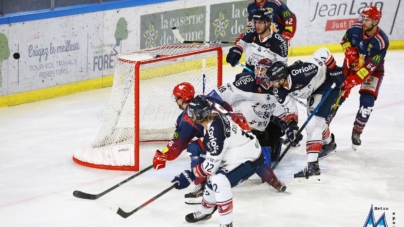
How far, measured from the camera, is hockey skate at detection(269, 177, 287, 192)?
5.85 meters

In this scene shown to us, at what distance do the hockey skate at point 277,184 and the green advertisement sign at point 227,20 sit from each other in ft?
12.9

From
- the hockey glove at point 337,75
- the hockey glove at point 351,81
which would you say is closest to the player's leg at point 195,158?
the hockey glove at point 337,75

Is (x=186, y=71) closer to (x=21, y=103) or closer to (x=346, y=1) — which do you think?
(x=21, y=103)

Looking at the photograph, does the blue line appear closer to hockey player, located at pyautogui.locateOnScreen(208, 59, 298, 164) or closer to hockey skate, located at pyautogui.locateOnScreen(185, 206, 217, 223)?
hockey player, located at pyautogui.locateOnScreen(208, 59, 298, 164)

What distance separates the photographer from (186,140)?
5.76 m

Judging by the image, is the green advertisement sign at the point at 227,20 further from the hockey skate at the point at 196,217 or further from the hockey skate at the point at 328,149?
the hockey skate at the point at 196,217

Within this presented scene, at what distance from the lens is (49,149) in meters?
7.04

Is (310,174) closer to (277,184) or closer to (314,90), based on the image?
(277,184)

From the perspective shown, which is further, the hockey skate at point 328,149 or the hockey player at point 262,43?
the hockey skate at point 328,149

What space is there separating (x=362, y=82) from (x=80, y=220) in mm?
2447

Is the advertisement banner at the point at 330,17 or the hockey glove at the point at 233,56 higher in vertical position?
the hockey glove at the point at 233,56

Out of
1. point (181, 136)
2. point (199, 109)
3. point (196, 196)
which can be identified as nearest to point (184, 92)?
point (181, 136)

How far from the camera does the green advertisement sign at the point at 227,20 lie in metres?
9.64

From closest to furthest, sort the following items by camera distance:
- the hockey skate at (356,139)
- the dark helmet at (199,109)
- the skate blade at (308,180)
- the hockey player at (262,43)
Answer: the dark helmet at (199,109)
the skate blade at (308,180)
the hockey player at (262,43)
the hockey skate at (356,139)
